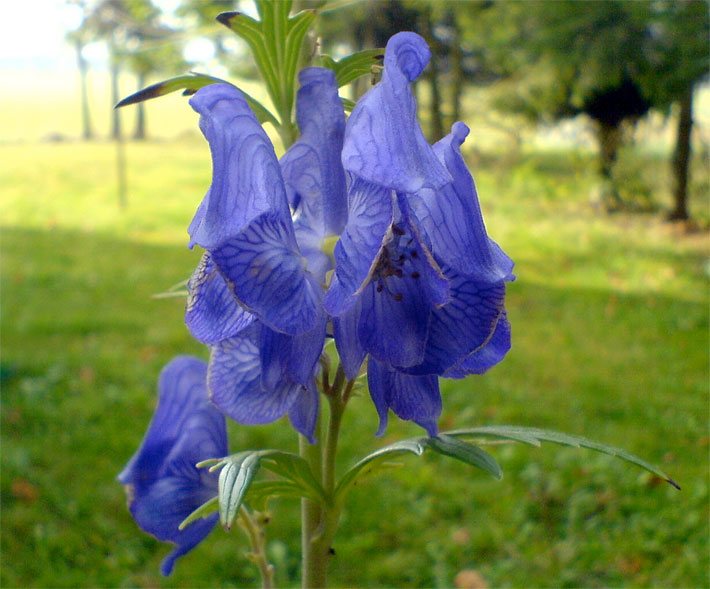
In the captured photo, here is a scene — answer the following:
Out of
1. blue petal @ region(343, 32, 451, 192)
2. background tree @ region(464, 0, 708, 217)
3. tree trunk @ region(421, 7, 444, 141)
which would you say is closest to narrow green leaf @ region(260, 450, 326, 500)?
blue petal @ region(343, 32, 451, 192)

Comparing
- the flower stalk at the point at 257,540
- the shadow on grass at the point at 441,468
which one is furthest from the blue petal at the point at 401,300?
the shadow on grass at the point at 441,468

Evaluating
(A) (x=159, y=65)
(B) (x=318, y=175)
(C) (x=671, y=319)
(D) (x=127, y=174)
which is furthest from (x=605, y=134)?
(B) (x=318, y=175)

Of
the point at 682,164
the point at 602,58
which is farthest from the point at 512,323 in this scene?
the point at 682,164

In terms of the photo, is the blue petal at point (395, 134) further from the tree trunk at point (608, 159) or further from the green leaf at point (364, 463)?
the tree trunk at point (608, 159)

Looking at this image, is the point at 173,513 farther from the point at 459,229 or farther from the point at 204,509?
the point at 459,229

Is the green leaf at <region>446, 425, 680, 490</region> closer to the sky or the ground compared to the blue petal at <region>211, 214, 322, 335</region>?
closer to the ground

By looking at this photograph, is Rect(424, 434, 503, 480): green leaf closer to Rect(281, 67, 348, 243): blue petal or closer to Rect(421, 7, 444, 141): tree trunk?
Rect(281, 67, 348, 243): blue petal

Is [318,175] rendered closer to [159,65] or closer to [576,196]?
[159,65]
